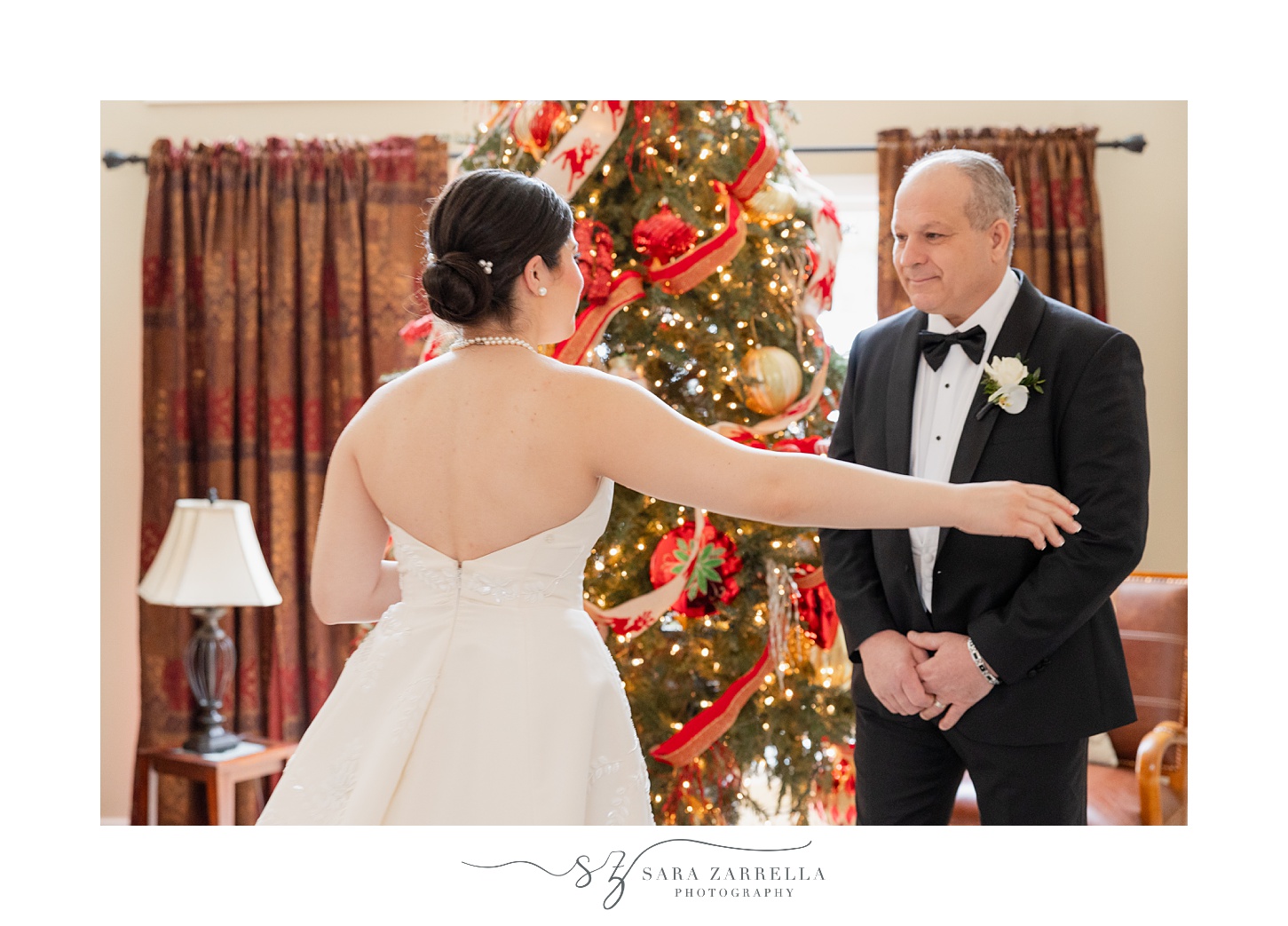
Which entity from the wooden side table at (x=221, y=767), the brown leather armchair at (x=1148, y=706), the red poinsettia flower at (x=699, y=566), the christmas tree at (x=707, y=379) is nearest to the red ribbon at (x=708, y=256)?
the christmas tree at (x=707, y=379)

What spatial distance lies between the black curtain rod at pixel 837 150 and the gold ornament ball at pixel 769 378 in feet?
4.64

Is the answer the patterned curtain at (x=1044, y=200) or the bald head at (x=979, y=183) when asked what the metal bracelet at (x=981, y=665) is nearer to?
the bald head at (x=979, y=183)

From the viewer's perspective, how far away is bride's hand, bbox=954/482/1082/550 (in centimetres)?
174

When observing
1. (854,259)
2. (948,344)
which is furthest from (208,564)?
(854,259)

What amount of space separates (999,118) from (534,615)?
3.18m

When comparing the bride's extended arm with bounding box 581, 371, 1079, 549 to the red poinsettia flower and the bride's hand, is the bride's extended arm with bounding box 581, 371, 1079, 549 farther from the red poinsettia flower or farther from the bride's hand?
the red poinsettia flower

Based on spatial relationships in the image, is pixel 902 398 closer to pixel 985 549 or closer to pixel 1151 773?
pixel 985 549

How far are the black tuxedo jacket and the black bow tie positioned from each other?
0.04m

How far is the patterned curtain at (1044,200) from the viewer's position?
394 centimetres

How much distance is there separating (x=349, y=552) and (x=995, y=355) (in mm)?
1312

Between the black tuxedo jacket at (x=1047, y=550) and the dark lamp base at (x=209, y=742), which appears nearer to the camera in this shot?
the black tuxedo jacket at (x=1047, y=550)

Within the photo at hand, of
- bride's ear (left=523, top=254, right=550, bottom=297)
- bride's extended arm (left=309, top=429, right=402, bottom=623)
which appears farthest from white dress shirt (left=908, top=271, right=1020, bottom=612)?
bride's extended arm (left=309, top=429, right=402, bottom=623)

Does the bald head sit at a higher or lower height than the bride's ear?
higher
